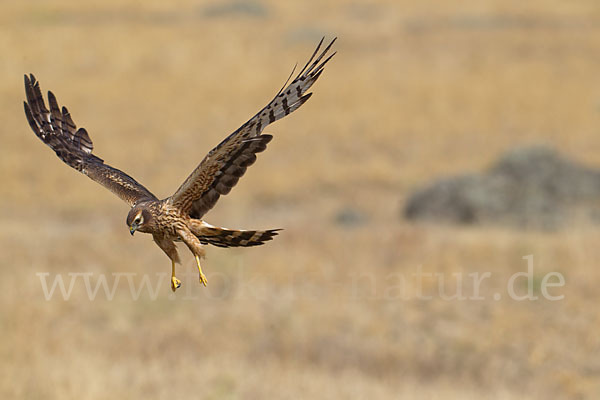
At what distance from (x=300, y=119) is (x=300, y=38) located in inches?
412

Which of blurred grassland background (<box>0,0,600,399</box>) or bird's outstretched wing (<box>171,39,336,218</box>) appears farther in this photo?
blurred grassland background (<box>0,0,600,399</box>)

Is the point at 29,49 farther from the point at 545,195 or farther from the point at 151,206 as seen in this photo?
the point at 151,206

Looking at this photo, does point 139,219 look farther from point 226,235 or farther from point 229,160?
point 229,160

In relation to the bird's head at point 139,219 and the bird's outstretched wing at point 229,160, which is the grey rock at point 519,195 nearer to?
the bird's outstretched wing at point 229,160

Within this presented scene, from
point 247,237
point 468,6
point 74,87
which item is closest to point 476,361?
point 247,237

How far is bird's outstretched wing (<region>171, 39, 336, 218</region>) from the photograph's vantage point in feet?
7.24

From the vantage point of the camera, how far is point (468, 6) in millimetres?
54875

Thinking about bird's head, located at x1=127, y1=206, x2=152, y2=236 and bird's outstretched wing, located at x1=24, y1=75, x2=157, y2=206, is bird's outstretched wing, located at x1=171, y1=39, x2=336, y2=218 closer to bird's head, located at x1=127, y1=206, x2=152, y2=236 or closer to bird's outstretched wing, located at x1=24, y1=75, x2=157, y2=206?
bird's head, located at x1=127, y1=206, x2=152, y2=236

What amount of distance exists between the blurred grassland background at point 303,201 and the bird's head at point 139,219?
734cm

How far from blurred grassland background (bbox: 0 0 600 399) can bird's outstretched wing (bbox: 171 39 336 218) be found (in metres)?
7.22

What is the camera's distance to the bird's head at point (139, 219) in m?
2.06

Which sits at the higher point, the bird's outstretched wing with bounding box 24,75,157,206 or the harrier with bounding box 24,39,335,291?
the bird's outstretched wing with bounding box 24,75,157,206

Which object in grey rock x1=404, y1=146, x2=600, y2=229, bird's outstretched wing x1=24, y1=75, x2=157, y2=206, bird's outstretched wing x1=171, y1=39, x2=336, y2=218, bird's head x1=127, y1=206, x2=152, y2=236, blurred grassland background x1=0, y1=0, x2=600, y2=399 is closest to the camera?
bird's head x1=127, y1=206, x2=152, y2=236

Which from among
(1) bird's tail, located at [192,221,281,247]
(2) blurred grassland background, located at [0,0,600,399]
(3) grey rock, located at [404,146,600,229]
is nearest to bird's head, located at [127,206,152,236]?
(1) bird's tail, located at [192,221,281,247]
